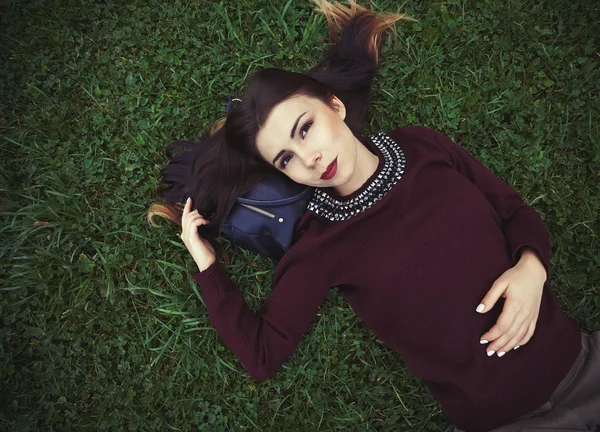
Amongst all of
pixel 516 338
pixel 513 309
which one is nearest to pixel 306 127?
pixel 513 309

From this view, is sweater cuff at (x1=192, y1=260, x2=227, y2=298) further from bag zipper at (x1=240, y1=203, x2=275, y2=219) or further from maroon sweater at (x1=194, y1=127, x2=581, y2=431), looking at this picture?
bag zipper at (x1=240, y1=203, x2=275, y2=219)

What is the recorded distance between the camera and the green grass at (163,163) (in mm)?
3568

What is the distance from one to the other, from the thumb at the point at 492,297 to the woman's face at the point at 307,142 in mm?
1002

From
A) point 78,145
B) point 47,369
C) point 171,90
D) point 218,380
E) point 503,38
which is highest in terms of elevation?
point 503,38

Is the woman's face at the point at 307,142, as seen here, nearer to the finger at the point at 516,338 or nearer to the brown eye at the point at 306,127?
the brown eye at the point at 306,127

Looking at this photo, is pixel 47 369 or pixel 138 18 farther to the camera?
pixel 138 18

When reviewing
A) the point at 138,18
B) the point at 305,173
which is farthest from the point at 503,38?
the point at 138,18

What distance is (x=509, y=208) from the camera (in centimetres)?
299

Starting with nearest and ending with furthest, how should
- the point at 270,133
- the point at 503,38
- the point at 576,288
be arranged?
the point at 270,133
the point at 576,288
the point at 503,38

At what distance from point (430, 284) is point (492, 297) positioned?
1.09 feet

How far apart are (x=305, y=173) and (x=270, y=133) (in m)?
0.28

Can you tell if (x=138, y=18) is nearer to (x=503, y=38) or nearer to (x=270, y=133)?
(x=270, y=133)

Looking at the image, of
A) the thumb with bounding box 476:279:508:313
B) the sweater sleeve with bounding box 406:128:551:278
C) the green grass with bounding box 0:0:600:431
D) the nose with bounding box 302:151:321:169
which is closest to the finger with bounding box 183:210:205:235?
the green grass with bounding box 0:0:600:431

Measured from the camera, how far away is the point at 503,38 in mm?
3812
